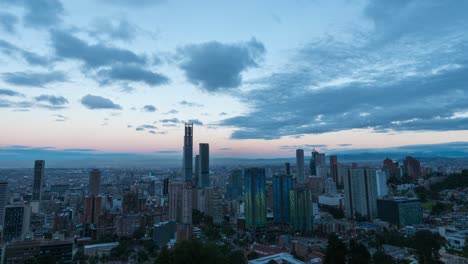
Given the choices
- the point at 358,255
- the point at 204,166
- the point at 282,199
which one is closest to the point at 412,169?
the point at 282,199

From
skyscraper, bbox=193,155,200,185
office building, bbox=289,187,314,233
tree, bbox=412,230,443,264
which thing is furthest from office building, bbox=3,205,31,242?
skyscraper, bbox=193,155,200,185

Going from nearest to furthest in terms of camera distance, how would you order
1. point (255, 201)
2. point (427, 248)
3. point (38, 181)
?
point (427, 248) < point (255, 201) < point (38, 181)

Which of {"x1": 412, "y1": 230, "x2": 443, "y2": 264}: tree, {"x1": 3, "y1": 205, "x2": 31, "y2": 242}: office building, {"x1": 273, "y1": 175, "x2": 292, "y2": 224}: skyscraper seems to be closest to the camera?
{"x1": 412, "y1": 230, "x2": 443, "y2": 264}: tree

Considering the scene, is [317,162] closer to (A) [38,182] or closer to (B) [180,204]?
(B) [180,204]

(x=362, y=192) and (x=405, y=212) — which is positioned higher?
(x=362, y=192)

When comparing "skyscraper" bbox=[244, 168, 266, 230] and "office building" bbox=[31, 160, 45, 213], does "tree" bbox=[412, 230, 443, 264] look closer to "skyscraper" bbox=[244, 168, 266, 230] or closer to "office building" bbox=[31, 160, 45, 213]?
"skyscraper" bbox=[244, 168, 266, 230]

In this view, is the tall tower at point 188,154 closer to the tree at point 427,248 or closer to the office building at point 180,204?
the office building at point 180,204

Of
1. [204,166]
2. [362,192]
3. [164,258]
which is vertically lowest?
[362,192]
